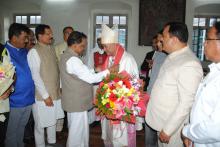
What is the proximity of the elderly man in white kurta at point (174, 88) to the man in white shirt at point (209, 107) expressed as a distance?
259 millimetres

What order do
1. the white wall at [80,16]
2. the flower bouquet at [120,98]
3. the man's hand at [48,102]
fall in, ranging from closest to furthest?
the flower bouquet at [120,98] → the man's hand at [48,102] → the white wall at [80,16]

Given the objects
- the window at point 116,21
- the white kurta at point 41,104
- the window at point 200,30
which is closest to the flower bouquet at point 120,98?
the white kurta at point 41,104

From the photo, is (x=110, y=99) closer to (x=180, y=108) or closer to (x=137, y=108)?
(x=137, y=108)

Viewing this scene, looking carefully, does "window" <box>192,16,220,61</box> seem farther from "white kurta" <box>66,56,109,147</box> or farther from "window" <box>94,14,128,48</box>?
"white kurta" <box>66,56,109,147</box>

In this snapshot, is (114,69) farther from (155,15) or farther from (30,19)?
(30,19)

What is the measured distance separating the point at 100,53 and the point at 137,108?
244 cm

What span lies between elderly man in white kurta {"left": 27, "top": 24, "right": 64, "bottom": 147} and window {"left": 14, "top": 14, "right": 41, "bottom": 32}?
4.93m

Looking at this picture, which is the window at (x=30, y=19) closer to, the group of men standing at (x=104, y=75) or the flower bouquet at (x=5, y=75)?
the group of men standing at (x=104, y=75)

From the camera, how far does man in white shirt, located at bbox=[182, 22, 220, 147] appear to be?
1321mm

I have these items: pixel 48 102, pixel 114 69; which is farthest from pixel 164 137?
pixel 48 102

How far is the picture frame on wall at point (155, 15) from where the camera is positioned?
6.30 meters

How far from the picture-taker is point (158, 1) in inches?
251

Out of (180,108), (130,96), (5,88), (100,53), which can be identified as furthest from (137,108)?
(100,53)

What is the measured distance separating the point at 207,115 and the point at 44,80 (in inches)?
85.5
